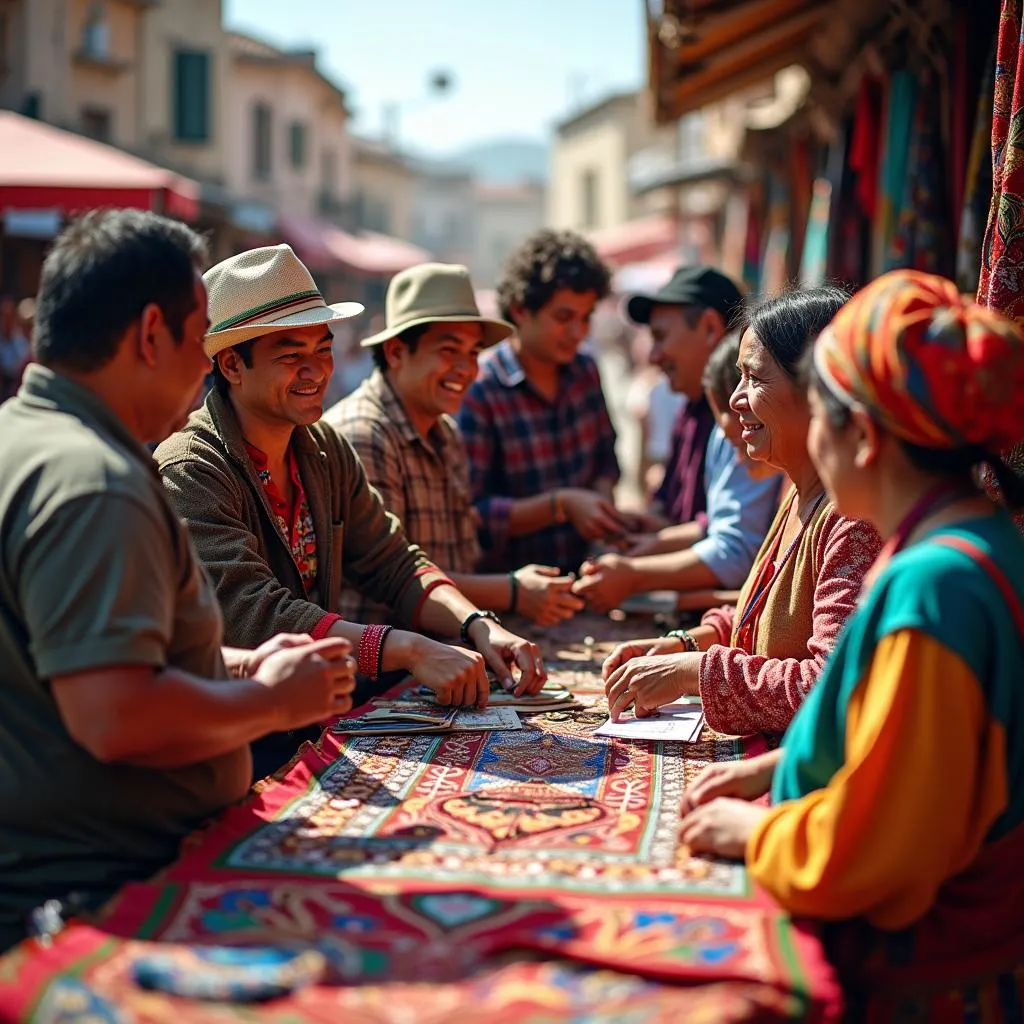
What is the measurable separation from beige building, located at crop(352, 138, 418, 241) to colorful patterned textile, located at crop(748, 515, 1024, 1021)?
146 feet

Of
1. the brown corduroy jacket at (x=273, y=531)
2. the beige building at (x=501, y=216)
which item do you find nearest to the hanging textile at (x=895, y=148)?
the brown corduroy jacket at (x=273, y=531)

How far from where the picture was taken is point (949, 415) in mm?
2006

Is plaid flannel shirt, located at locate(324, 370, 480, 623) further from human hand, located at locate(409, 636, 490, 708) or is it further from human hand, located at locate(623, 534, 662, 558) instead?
human hand, located at locate(409, 636, 490, 708)

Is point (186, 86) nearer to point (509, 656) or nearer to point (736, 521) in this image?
point (736, 521)

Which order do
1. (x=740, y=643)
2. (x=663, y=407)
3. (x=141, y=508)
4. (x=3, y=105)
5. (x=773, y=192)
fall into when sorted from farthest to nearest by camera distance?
(x=3, y=105) < (x=773, y=192) < (x=663, y=407) < (x=740, y=643) < (x=141, y=508)

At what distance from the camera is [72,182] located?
812 centimetres

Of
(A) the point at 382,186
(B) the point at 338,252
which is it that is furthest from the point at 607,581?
(A) the point at 382,186

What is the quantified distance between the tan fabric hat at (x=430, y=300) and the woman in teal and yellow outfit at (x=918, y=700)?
7.93 ft

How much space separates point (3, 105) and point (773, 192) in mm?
14620

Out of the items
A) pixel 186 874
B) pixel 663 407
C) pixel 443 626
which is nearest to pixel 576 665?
pixel 443 626

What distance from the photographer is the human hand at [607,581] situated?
446 cm

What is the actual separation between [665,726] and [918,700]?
4.14 ft

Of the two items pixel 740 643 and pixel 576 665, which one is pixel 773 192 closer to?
pixel 576 665

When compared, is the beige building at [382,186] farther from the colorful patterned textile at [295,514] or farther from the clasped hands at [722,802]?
the clasped hands at [722,802]
